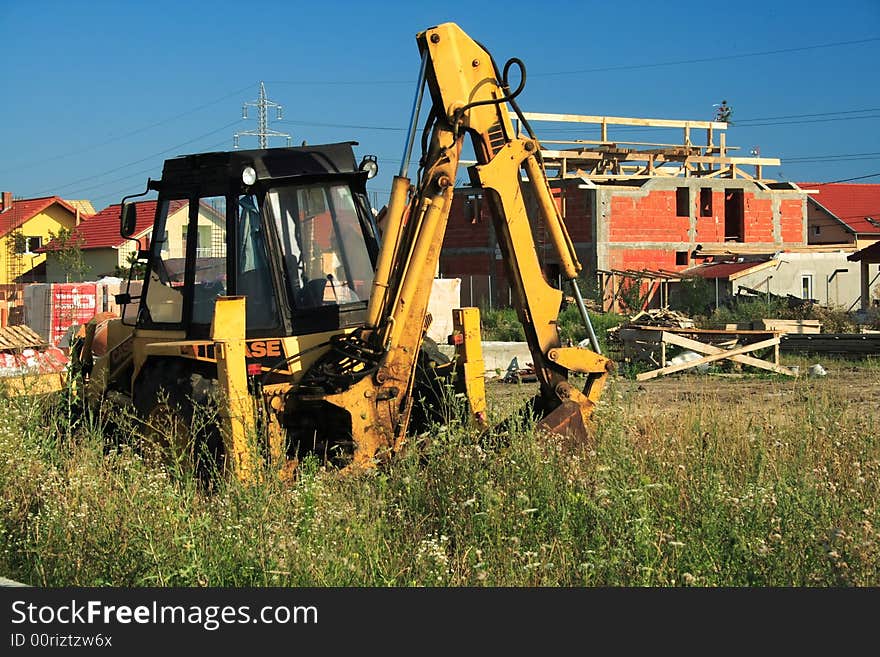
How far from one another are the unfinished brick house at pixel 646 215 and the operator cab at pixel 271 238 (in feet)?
90.1

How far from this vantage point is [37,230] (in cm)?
6881

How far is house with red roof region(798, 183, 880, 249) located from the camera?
6600cm

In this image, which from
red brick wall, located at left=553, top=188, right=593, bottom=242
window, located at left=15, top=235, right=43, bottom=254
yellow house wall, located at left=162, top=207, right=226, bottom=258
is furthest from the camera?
window, located at left=15, top=235, right=43, bottom=254

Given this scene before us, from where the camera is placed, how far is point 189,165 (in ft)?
31.4

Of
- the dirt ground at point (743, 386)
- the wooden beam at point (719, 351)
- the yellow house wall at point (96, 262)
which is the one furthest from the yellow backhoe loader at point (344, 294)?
the yellow house wall at point (96, 262)

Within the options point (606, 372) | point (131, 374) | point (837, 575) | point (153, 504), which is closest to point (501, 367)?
point (131, 374)

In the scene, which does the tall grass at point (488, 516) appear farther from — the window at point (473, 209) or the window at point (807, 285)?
the window at point (807, 285)

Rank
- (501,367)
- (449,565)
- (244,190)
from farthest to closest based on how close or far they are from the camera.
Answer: (501,367) → (244,190) → (449,565)

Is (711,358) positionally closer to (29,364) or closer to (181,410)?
(29,364)

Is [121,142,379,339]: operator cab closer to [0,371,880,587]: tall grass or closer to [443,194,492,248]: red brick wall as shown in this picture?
[0,371,880,587]: tall grass

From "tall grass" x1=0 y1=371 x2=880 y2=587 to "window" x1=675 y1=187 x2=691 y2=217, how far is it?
109 feet

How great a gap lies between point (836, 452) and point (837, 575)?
2.80 metres

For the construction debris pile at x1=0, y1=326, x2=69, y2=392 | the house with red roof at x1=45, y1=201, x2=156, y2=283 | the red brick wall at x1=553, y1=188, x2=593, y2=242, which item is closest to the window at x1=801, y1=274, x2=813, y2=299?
the red brick wall at x1=553, y1=188, x2=593, y2=242

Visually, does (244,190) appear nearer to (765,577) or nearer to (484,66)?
(484,66)
